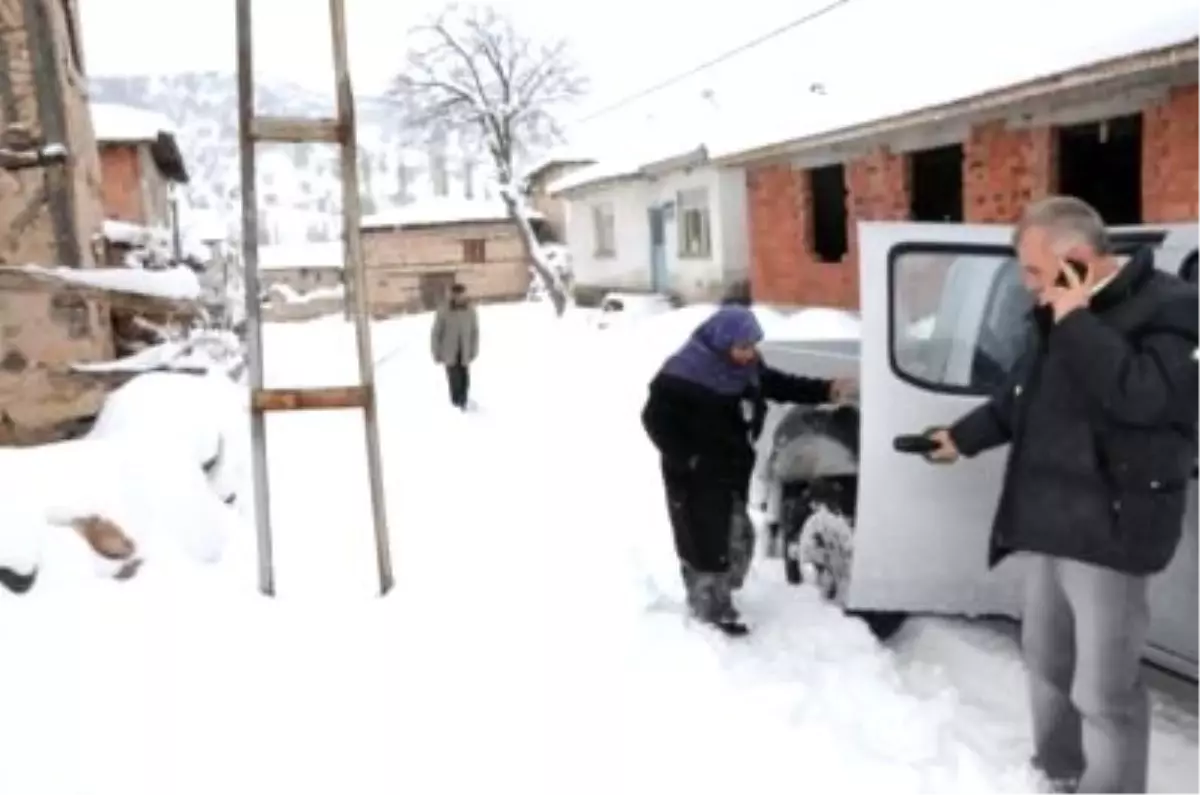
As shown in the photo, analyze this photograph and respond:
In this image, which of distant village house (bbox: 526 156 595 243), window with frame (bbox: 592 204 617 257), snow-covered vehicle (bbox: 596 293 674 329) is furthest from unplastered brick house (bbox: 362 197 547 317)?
snow-covered vehicle (bbox: 596 293 674 329)

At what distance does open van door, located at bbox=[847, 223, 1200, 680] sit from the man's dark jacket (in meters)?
1.05

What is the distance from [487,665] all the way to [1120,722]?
8.17 feet

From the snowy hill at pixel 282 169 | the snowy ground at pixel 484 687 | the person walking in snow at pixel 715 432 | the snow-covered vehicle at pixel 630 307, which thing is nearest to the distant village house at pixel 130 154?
the snow-covered vehicle at pixel 630 307

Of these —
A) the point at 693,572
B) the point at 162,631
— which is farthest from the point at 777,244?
the point at 162,631

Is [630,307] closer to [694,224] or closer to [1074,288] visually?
[694,224]

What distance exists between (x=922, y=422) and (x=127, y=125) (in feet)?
67.3

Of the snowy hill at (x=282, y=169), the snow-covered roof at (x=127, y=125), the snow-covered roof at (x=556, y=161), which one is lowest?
the snow-covered roof at (x=127, y=125)

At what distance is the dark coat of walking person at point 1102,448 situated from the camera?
2824 millimetres

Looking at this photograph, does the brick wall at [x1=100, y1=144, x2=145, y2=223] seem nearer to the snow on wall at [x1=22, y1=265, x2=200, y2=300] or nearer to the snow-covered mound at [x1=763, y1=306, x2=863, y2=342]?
the snow-covered mound at [x1=763, y1=306, x2=863, y2=342]

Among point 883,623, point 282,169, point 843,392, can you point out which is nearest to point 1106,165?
point 843,392

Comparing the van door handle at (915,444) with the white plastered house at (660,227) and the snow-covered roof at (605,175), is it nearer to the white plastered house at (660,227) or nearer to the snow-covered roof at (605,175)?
the white plastered house at (660,227)

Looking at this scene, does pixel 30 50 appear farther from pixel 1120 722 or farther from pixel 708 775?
pixel 1120 722

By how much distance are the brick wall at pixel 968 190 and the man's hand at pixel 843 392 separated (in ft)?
19.7

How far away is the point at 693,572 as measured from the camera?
5199mm
